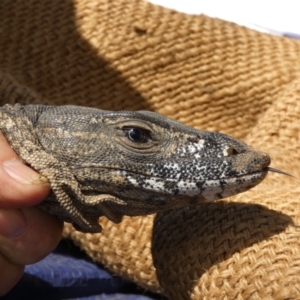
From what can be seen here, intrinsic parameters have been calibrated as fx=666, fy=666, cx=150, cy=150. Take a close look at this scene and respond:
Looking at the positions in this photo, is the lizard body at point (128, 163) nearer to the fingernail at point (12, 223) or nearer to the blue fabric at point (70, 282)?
the fingernail at point (12, 223)

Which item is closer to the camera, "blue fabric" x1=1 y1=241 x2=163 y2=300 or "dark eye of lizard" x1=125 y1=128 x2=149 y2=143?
"dark eye of lizard" x1=125 y1=128 x2=149 y2=143

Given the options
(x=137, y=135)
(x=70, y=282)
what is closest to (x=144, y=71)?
(x=70, y=282)

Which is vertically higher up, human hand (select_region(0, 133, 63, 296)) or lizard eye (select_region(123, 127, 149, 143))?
lizard eye (select_region(123, 127, 149, 143))

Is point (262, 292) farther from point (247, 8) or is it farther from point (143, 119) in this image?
point (247, 8)

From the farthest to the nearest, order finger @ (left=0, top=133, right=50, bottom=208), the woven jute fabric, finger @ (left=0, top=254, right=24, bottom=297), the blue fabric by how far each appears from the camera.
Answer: the woven jute fabric < the blue fabric < finger @ (left=0, top=254, right=24, bottom=297) < finger @ (left=0, top=133, right=50, bottom=208)

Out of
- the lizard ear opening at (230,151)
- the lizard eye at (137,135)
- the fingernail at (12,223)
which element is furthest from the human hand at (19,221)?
the lizard ear opening at (230,151)

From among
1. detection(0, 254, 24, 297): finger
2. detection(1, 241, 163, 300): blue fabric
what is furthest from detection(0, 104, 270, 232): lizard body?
detection(1, 241, 163, 300): blue fabric

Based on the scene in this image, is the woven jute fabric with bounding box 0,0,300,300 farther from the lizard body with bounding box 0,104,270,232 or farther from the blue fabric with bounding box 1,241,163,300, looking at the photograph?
the lizard body with bounding box 0,104,270,232

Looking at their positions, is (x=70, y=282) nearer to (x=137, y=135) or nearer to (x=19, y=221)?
(x=19, y=221)
